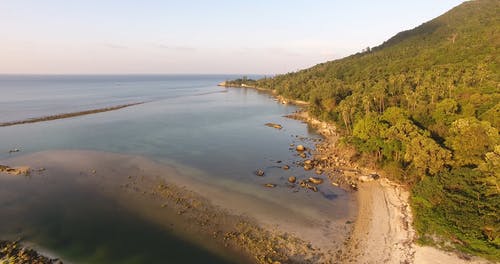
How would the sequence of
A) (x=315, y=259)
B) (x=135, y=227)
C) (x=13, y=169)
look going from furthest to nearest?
(x=13, y=169)
(x=135, y=227)
(x=315, y=259)

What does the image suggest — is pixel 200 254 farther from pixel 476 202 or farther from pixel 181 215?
pixel 476 202

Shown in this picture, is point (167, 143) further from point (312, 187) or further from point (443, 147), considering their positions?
point (443, 147)

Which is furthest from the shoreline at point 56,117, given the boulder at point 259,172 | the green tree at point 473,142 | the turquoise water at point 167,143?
the green tree at point 473,142

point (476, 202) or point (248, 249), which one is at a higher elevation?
point (476, 202)

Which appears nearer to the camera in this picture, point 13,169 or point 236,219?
point 236,219

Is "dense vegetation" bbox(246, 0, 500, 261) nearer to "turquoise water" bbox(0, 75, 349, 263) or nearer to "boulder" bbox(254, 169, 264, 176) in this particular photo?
"turquoise water" bbox(0, 75, 349, 263)

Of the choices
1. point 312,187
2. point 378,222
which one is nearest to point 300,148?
point 312,187

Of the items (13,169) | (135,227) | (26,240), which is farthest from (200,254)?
(13,169)

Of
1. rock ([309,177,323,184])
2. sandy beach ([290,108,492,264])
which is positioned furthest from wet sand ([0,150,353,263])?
rock ([309,177,323,184])

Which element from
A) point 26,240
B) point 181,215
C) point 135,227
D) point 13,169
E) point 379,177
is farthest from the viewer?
point 13,169
